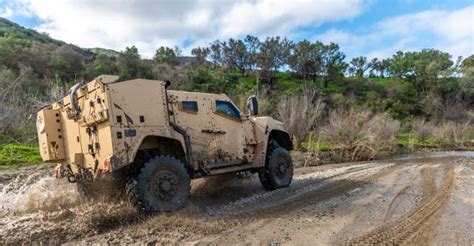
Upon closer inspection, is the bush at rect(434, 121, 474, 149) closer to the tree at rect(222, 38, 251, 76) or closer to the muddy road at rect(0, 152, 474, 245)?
the muddy road at rect(0, 152, 474, 245)

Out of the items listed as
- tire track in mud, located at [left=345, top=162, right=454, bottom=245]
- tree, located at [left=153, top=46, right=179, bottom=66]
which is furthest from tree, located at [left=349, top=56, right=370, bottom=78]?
tire track in mud, located at [left=345, top=162, right=454, bottom=245]

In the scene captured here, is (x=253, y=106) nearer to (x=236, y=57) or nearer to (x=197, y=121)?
(x=197, y=121)

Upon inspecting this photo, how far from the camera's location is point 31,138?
1620cm

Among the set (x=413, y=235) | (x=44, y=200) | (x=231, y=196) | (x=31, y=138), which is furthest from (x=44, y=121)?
(x=31, y=138)

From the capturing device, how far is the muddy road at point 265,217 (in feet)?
17.3

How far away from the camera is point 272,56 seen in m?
55.1

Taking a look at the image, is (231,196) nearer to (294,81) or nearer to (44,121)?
(44,121)

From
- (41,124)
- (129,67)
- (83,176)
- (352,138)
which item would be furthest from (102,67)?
(83,176)

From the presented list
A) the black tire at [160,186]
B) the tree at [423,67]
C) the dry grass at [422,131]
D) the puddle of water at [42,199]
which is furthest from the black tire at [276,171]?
the tree at [423,67]

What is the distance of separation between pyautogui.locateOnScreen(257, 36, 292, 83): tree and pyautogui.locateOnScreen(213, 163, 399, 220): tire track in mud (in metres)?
42.2

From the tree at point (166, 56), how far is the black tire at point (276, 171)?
39829mm

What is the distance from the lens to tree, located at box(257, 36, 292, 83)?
53.5 meters

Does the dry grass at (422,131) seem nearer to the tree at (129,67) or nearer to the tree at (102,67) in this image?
the tree at (129,67)

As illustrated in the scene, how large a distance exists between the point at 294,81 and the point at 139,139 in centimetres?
4754
